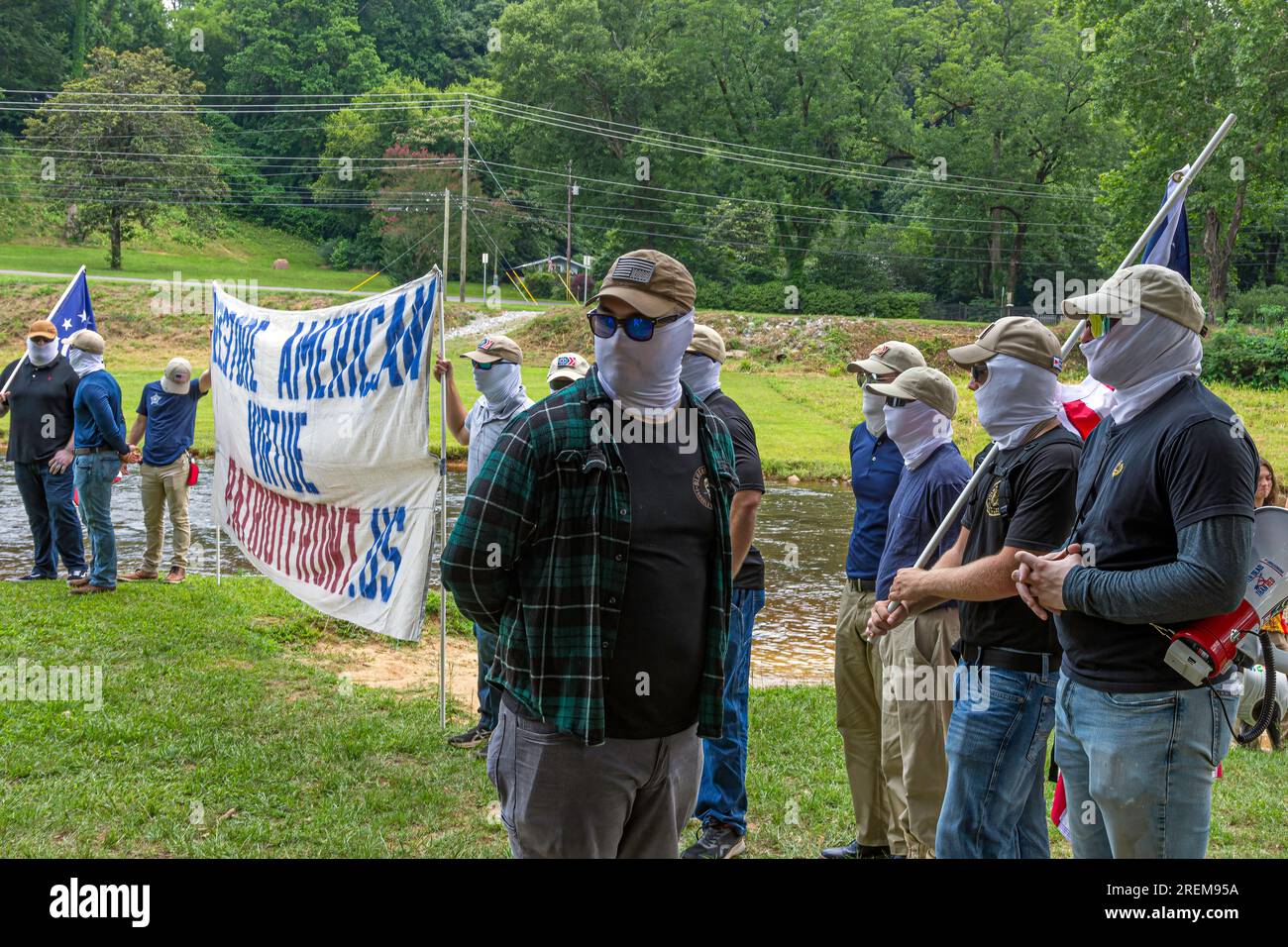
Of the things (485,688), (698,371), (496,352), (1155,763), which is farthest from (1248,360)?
(1155,763)

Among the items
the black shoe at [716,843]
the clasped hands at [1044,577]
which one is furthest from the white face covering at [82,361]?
the clasped hands at [1044,577]

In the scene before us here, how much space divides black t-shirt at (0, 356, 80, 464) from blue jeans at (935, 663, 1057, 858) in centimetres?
964

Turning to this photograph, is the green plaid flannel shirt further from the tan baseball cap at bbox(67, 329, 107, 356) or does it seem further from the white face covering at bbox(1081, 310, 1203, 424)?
the tan baseball cap at bbox(67, 329, 107, 356)

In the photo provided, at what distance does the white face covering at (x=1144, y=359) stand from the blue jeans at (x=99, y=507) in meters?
9.43

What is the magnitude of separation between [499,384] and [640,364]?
144 inches

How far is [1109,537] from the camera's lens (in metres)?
3.20

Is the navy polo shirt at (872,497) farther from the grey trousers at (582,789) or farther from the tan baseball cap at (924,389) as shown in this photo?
the grey trousers at (582,789)

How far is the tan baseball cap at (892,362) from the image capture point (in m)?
5.26

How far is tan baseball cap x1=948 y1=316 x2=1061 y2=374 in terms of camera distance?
3.96 meters

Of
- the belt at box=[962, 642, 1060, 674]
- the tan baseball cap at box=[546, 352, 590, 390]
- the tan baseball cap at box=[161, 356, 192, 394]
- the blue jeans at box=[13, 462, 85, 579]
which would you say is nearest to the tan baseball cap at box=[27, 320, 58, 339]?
the tan baseball cap at box=[161, 356, 192, 394]

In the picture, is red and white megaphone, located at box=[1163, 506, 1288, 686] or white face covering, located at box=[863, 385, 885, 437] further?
white face covering, located at box=[863, 385, 885, 437]
